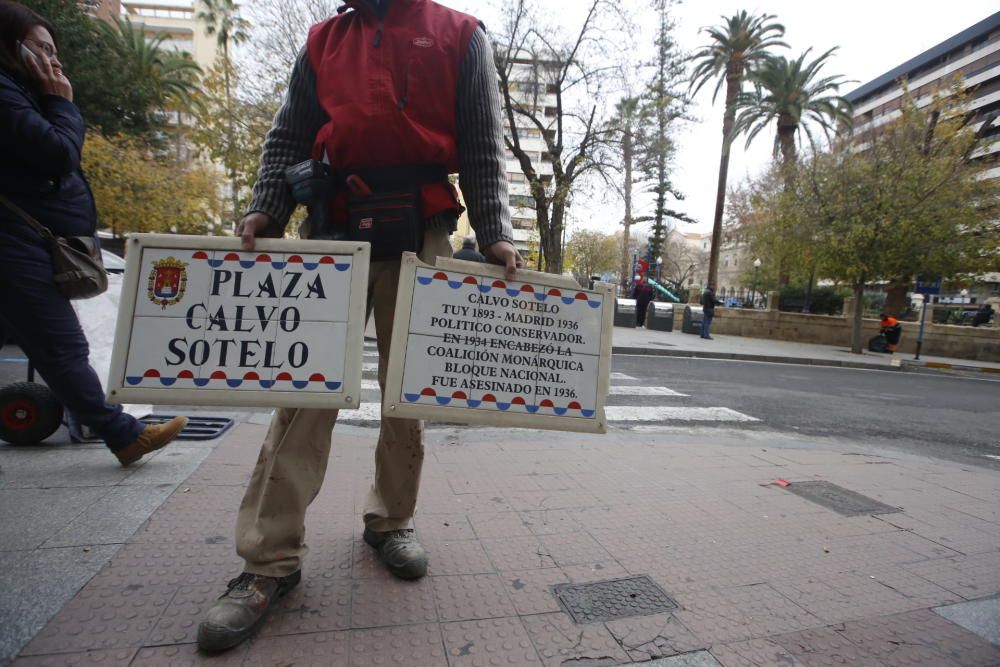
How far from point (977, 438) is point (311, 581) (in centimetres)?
738

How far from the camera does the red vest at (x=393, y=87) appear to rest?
177cm

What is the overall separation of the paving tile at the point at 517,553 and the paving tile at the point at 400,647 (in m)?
0.50

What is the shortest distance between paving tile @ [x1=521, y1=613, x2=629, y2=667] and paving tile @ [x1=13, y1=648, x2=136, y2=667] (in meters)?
1.16

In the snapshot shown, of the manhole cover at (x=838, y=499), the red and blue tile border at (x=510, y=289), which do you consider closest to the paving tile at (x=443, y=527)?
the red and blue tile border at (x=510, y=289)

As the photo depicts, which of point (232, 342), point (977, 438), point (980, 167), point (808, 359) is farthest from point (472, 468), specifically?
point (980, 167)

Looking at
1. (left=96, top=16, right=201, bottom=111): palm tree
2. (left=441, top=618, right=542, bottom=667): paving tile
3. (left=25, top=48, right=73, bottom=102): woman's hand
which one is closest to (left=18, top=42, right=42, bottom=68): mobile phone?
(left=25, top=48, right=73, bottom=102): woman's hand

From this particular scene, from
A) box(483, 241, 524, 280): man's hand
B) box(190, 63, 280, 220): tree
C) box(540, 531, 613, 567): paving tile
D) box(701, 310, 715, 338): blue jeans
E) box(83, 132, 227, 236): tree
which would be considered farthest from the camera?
box(701, 310, 715, 338): blue jeans

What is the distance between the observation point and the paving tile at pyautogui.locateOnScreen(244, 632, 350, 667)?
149 cm

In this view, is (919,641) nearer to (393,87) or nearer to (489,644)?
(489,644)

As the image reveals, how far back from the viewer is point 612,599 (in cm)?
194

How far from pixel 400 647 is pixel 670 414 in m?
4.70

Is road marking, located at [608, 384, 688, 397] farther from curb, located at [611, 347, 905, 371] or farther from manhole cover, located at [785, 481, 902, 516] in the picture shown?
curb, located at [611, 347, 905, 371]

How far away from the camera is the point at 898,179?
15.1 m

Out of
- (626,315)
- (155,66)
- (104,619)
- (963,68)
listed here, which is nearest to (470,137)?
(104,619)
